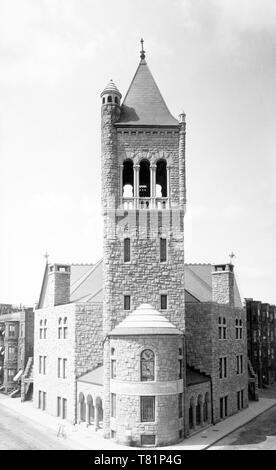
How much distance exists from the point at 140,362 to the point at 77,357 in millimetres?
10198

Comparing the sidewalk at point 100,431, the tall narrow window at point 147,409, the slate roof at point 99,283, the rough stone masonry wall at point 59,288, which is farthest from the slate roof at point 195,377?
the rough stone masonry wall at point 59,288

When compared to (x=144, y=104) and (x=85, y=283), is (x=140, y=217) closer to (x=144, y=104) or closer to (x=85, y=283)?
(x=144, y=104)

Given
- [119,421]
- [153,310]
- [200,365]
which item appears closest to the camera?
[119,421]

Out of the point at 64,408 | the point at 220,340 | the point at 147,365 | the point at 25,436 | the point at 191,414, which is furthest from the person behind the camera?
the point at 220,340

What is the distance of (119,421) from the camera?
35562mm

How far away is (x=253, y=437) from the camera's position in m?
39.7

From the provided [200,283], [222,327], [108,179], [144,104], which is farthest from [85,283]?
[144,104]

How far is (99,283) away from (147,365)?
52.1 feet

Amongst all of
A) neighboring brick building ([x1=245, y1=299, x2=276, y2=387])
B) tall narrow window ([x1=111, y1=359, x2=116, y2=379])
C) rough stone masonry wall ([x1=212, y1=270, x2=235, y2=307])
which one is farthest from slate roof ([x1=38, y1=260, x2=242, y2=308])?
neighboring brick building ([x1=245, y1=299, x2=276, y2=387])

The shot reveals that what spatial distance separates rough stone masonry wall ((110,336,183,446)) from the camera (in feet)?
115

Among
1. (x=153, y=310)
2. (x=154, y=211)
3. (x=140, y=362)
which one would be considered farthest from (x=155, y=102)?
(x=140, y=362)

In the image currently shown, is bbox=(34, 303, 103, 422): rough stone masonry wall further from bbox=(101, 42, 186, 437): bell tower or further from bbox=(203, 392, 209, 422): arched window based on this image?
bbox=(203, 392, 209, 422): arched window
